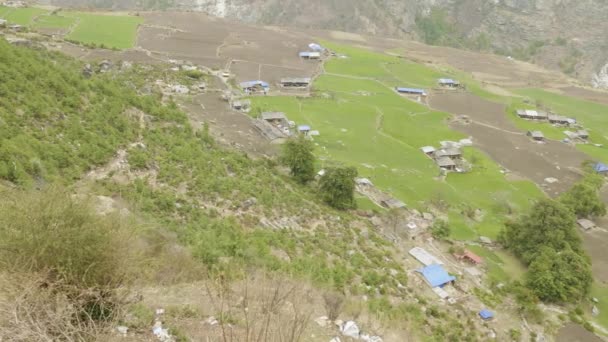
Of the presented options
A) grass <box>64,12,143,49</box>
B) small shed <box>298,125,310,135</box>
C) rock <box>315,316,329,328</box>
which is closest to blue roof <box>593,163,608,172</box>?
small shed <box>298,125,310,135</box>

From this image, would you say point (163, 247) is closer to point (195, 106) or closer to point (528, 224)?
point (528, 224)

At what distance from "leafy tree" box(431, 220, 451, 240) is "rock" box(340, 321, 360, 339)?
2087 centimetres

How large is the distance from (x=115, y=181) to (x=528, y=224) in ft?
85.1

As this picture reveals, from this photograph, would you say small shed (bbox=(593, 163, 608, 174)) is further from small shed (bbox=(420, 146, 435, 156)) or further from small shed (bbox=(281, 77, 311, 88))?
small shed (bbox=(281, 77, 311, 88))

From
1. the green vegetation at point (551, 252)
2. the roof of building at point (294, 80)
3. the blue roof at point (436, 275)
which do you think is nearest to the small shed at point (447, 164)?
the green vegetation at point (551, 252)

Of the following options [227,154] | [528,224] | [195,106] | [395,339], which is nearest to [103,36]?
[195,106]

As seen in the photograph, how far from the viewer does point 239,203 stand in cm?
2302

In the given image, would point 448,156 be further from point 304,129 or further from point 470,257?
point 470,257

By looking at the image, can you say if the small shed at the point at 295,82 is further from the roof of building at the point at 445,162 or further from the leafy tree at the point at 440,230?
the leafy tree at the point at 440,230

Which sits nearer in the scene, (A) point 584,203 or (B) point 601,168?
(A) point 584,203

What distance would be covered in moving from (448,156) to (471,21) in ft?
317

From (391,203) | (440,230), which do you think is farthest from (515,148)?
(440,230)

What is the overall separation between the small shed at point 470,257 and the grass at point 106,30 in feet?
178

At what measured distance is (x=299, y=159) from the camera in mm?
32562
